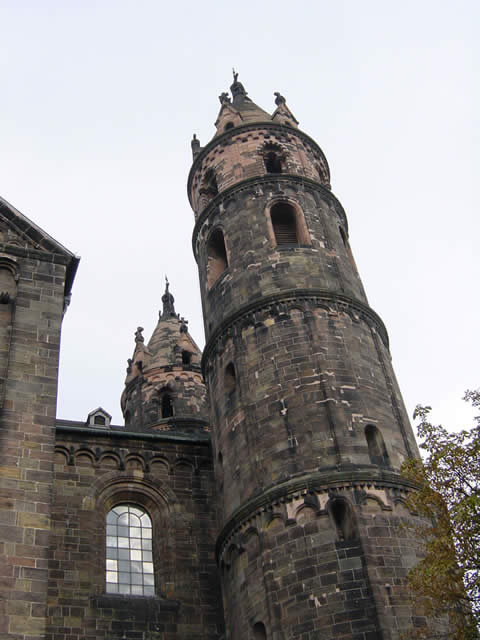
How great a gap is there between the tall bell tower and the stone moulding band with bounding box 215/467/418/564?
3 centimetres

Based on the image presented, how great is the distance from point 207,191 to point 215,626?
16.0m

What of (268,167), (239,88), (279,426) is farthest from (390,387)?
(239,88)

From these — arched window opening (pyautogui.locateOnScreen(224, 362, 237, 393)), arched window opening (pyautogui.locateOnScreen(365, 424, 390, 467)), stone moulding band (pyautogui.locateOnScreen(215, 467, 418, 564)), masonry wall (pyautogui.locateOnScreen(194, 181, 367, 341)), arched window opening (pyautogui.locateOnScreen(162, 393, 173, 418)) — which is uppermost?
arched window opening (pyautogui.locateOnScreen(162, 393, 173, 418))

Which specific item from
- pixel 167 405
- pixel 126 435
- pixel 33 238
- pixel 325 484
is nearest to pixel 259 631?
pixel 325 484

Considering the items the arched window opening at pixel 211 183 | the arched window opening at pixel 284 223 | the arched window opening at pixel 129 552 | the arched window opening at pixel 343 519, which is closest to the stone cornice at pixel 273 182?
the arched window opening at pixel 284 223

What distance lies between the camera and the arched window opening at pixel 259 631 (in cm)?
1845

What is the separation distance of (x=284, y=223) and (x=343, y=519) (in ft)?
38.9

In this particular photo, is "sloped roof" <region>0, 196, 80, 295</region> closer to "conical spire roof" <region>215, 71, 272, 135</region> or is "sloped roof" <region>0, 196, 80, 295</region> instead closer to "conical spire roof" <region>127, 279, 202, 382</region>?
"conical spire roof" <region>215, 71, 272, 135</region>

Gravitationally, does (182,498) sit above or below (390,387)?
below

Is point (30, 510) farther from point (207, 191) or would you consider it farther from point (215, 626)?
point (207, 191)

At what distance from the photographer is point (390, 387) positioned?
22766 mm

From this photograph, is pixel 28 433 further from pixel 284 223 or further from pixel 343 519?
pixel 284 223

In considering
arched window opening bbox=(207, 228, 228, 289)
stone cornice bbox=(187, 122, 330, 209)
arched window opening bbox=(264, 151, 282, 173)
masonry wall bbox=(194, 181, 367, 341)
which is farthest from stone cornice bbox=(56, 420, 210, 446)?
stone cornice bbox=(187, 122, 330, 209)

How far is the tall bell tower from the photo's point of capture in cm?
1786
